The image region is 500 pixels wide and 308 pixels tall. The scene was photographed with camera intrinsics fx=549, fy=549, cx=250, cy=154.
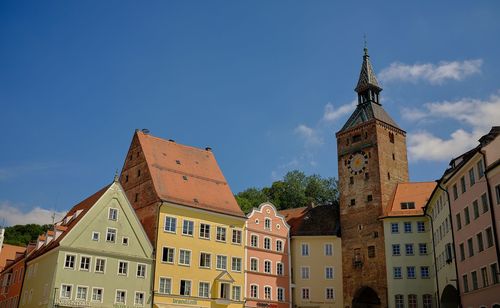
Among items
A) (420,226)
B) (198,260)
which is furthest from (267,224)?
(420,226)

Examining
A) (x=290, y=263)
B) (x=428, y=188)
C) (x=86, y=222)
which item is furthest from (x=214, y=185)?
(x=428, y=188)

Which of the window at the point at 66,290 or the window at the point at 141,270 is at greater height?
the window at the point at 141,270

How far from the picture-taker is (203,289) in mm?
53438

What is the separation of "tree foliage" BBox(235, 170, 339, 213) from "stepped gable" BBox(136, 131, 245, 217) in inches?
1113

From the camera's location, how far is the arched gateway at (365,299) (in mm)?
61000

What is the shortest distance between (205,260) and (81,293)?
43.7 feet

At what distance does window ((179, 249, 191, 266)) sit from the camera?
52.7m

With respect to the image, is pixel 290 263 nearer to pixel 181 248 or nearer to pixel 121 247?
pixel 181 248

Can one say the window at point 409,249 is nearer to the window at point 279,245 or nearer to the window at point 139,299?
the window at point 279,245

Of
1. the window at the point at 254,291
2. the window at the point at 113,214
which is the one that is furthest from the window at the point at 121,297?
the window at the point at 254,291

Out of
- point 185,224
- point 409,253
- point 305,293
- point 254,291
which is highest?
point 185,224

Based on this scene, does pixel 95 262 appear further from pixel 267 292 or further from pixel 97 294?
pixel 267 292

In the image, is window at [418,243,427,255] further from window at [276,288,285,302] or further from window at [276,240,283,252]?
window at [276,288,285,302]

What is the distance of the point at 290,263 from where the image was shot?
210 feet
